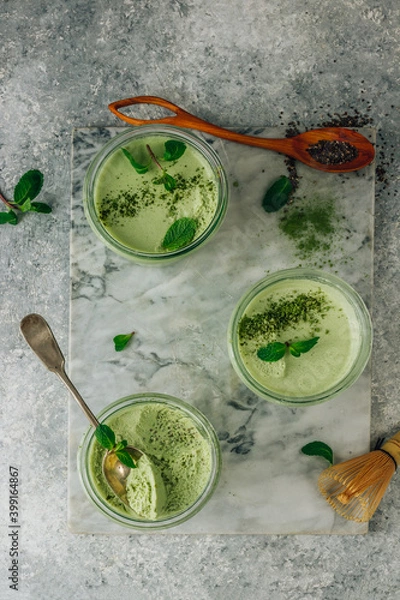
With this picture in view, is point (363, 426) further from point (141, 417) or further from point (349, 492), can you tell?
point (141, 417)

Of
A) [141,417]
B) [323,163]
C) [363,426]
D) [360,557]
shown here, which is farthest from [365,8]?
[360,557]

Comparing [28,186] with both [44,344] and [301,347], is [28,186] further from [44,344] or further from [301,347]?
[301,347]

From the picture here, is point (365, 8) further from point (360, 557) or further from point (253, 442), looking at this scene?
point (360, 557)

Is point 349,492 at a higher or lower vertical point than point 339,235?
lower

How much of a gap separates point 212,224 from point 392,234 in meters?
0.52

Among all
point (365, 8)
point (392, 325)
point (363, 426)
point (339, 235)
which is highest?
point (365, 8)

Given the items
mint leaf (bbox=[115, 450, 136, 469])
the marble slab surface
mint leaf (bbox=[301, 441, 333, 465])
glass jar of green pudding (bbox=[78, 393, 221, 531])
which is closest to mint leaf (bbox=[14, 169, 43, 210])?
the marble slab surface

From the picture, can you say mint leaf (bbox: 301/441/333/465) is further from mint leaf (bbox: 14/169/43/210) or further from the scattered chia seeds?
mint leaf (bbox: 14/169/43/210)

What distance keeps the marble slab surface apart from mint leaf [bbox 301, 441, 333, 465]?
2cm

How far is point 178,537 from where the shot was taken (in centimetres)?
167

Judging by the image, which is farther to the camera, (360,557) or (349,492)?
(360,557)

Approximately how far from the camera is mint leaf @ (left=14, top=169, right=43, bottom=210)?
1.63 meters

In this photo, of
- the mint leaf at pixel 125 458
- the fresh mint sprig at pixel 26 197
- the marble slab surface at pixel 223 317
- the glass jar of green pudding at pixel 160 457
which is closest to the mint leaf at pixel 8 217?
the fresh mint sprig at pixel 26 197

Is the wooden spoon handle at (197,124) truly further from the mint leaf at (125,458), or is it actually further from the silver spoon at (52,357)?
the mint leaf at (125,458)
